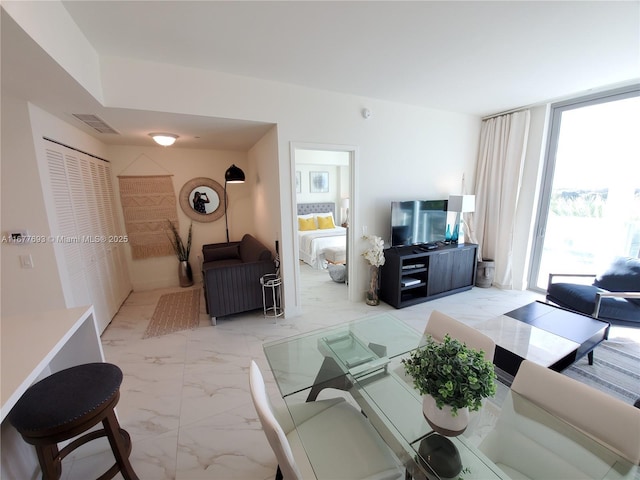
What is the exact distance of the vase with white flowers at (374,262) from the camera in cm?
342

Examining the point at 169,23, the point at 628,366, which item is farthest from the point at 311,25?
the point at 628,366

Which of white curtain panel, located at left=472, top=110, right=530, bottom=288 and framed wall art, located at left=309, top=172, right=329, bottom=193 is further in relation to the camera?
framed wall art, located at left=309, top=172, right=329, bottom=193

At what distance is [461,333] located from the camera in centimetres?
155

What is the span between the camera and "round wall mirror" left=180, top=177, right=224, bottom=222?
4441 millimetres

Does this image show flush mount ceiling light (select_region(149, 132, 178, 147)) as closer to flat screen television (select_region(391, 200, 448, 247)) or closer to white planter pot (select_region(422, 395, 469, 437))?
flat screen television (select_region(391, 200, 448, 247))

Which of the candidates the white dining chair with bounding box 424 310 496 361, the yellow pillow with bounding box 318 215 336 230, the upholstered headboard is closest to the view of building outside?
the white dining chair with bounding box 424 310 496 361

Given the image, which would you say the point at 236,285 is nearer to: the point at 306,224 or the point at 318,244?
the point at 318,244

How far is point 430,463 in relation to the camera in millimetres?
991

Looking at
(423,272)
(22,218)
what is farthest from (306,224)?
(22,218)

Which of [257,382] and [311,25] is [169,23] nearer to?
[311,25]

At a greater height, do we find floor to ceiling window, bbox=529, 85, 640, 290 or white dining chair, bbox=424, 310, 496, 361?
floor to ceiling window, bbox=529, 85, 640, 290

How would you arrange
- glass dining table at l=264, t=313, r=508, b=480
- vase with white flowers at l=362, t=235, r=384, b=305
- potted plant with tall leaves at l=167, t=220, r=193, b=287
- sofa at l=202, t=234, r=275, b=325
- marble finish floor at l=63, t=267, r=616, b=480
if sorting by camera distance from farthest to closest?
potted plant with tall leaves at l=167, t=220, r=193, b=287 → vase with white flowers at l=362, t=235, r=384, b=305 → sofa at l=202, t=234, r=275, b=325 → marble finish floor at l=63, t=267, r=616, b=480 → glass dining table at l=264, t=313, r=508, b=480

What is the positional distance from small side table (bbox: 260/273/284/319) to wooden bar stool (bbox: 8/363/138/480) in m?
1.87

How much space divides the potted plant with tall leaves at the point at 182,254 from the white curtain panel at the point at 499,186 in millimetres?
4945
